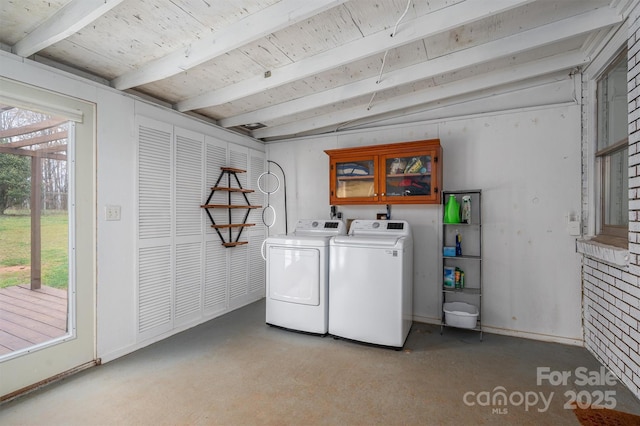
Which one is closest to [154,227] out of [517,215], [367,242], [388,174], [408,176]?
[367,242]

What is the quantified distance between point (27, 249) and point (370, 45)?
2903 millimetres

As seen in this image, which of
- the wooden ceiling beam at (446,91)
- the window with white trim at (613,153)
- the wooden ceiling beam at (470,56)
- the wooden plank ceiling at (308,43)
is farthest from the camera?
the wooden ceiling beam at (446,91)

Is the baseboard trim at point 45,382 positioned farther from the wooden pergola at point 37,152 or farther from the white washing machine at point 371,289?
the white washing machine at point 371,289

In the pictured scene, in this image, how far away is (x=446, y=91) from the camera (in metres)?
2.98

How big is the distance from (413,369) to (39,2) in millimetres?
3489

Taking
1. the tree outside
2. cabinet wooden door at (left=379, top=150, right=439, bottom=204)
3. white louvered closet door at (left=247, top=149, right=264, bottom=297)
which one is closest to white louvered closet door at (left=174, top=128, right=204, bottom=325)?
white louvered closet door at (left=247, top=149, right=264, bottom=297)

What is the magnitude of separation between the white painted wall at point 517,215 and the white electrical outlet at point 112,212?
282 cm

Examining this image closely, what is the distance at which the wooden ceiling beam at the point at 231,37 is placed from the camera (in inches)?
67.1

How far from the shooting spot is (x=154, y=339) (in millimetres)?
2814

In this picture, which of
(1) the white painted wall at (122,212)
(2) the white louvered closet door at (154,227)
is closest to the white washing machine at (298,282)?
(2) the white louvered closet door at (154,227)

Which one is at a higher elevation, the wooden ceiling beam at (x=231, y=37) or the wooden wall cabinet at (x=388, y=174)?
the wooden ceiling beam at (x=231, y=37)

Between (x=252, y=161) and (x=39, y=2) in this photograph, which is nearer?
(x=39, y=2)

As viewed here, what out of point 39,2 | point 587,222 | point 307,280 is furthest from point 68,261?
point 587,222

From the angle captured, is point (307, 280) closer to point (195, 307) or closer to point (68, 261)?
point (195, 307)
